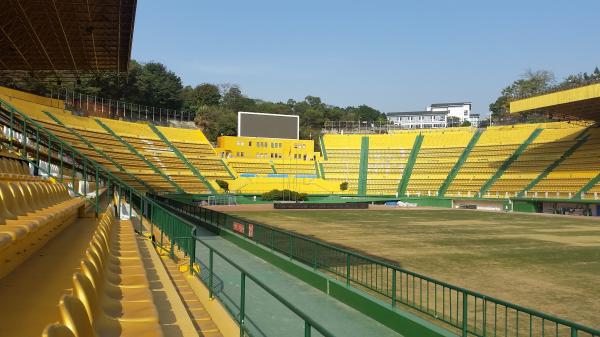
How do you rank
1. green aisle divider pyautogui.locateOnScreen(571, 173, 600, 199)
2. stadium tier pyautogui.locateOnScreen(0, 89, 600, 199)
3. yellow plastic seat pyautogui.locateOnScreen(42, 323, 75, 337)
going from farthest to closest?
stadium tier pyautogui.locateOnScreen(0, 89, 600, 199) → green aisle divider pyautogui.locateOnScreen(571, 173, 600, 199) → yellow plastic seat pyautogui.locateOnScreen(42, 323, 75, 337)

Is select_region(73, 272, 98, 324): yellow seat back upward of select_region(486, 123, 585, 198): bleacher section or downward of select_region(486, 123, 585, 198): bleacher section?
downward

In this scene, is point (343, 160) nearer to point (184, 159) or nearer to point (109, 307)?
point (184, 159)

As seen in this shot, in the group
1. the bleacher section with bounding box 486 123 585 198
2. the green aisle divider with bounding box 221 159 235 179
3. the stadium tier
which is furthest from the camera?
the green aisle divider with bounding box 221 159 235 179

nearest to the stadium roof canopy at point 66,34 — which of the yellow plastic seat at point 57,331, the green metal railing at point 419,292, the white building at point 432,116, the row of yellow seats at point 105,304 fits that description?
the green metal railing at point 419,292

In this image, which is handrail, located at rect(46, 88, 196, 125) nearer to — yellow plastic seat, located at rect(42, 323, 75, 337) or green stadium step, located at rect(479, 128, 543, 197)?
green stadium step, located at rect(479, 128, 543, 197)

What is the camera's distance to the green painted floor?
6734mm

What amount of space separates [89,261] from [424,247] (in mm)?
17695

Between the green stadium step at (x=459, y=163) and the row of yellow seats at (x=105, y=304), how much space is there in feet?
179

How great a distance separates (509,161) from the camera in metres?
57.3

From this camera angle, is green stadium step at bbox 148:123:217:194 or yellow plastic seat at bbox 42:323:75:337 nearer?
yellow plastic seat at bbox 42:323:75:337

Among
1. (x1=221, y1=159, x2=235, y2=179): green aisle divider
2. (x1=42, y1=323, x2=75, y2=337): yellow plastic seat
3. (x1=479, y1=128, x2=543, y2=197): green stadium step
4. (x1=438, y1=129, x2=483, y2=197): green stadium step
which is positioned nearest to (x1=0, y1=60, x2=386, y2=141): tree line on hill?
(x1=221, y1=159, x2=235, y2=179): green aisle divider

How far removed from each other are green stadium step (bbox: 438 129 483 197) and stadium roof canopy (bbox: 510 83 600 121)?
1494 cm

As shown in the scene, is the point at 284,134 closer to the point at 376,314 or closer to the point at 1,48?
the point at 1,48

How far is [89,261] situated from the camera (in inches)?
162
